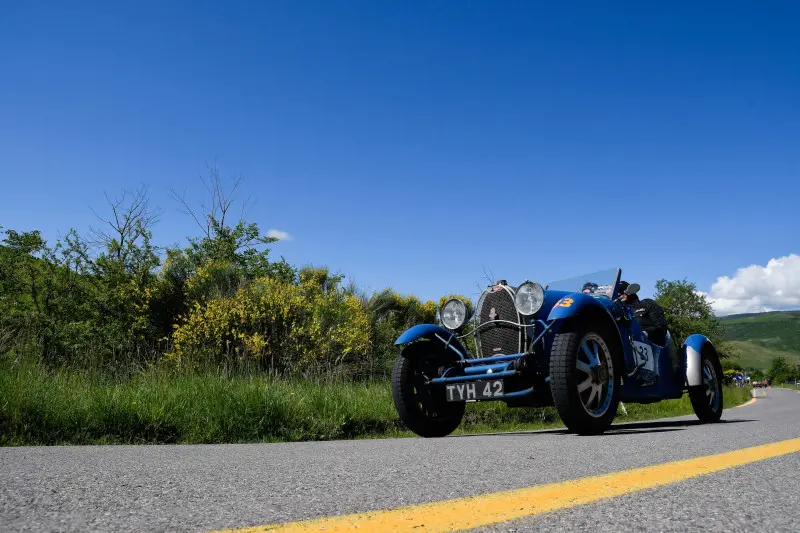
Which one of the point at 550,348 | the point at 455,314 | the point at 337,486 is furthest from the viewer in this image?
the point at 455,314

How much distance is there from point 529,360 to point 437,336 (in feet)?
3.34

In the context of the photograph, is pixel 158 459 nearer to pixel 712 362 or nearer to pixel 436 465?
pixel 436 465

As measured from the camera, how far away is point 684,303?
50.2m

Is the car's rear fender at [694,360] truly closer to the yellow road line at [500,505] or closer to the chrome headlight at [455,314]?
the chrome headlight at [455,314]

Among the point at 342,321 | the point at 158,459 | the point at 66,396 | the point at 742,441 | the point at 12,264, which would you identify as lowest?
the point at 742,441

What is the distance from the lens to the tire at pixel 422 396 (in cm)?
614

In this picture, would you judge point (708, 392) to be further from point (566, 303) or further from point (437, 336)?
point (437, 336)

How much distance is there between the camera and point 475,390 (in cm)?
577

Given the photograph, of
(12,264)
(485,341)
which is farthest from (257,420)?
(12,264)

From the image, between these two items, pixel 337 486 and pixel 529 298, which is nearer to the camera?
pixel 337 486

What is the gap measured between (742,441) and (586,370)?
1.47 m

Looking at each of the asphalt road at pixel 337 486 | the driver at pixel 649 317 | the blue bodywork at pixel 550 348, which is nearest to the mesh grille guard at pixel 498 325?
the blue bodywork at pixel 550 348

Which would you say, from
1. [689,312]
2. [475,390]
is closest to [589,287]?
[475,390]

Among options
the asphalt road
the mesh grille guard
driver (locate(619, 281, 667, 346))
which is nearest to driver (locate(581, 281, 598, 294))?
driver (locate(619, 281, 667, 346))
